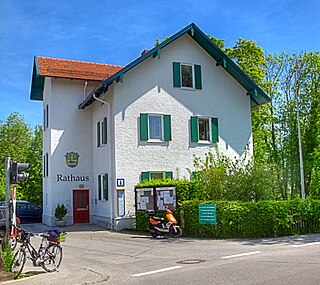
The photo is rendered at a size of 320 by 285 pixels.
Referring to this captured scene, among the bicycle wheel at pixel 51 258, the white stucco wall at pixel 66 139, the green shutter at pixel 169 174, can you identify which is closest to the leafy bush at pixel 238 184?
the green shutter at pixel 169 174

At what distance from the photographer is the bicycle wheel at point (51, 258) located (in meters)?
11.6

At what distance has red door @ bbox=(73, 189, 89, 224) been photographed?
2773 cm

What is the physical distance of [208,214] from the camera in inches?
754

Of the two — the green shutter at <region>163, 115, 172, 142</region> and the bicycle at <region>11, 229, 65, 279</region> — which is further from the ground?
the green shutter at <region>163, 115, 172, 142</region>

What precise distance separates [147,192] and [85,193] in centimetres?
681

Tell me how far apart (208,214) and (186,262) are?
21.0 feet

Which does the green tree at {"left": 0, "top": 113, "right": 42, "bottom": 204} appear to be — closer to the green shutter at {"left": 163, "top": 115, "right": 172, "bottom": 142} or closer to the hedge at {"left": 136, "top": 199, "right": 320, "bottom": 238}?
the green shutter at {"left": 163, "top": 115, "right": 172, "bottom": 142}

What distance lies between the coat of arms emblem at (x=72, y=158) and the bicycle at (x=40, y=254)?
16.1 metres

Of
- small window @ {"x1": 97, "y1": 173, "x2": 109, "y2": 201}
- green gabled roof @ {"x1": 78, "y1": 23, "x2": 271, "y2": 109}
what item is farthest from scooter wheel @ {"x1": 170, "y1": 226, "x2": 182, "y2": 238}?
green gabled roof @ {"x1": 78, "y1": 23, "x2": 271, "y2": 109}

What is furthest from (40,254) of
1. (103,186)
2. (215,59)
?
(215,59)

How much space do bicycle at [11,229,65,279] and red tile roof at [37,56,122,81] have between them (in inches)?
656

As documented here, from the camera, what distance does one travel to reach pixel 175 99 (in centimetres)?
2617

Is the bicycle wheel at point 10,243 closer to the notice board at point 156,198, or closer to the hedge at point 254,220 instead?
the hedge at point 254,220

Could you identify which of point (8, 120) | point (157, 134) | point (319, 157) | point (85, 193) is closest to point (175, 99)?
point (157, 134)
